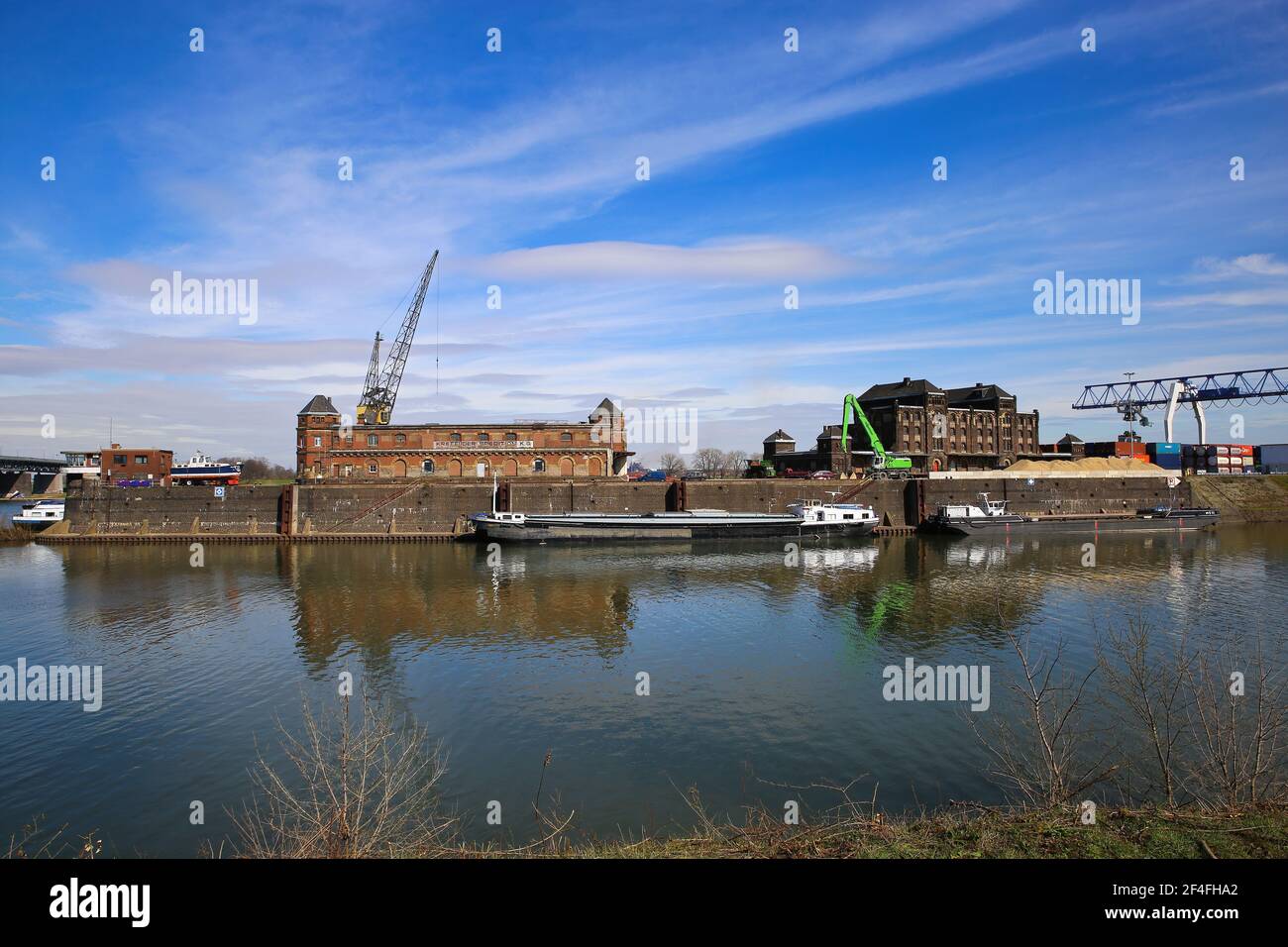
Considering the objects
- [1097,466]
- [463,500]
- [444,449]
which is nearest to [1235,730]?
[463,500]

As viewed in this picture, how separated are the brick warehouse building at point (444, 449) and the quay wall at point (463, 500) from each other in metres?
3.50

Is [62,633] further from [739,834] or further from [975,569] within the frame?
[975,569]

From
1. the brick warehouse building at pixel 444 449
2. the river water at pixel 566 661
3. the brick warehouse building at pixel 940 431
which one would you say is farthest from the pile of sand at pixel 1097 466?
the brick warehouse building at pixel 444 449

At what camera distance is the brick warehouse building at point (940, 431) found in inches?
4026

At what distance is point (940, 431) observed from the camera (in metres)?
106

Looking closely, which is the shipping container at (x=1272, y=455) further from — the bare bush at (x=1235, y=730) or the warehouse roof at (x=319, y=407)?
the warehouse roof at (x=319, y=407)

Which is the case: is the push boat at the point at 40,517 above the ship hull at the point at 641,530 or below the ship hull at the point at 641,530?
above

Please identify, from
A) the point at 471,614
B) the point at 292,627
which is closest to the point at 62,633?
the point at 292,627

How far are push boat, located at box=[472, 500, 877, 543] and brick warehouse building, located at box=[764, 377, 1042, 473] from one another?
36.1 m

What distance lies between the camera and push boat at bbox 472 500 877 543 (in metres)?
57.0

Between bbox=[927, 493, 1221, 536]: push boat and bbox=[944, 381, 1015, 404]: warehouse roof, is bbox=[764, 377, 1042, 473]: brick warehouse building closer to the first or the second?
bbox=[944, 381, 1015, 404]: warehouse roof

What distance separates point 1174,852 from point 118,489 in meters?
74.4

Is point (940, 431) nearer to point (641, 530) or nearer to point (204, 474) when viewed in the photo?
point (641, 530)
